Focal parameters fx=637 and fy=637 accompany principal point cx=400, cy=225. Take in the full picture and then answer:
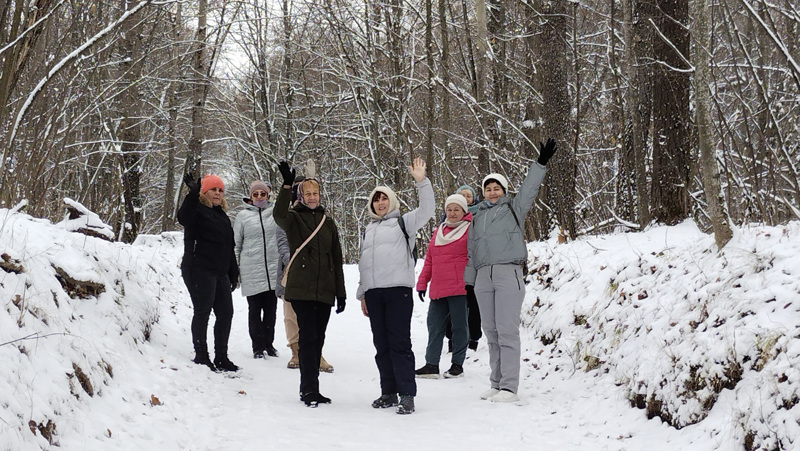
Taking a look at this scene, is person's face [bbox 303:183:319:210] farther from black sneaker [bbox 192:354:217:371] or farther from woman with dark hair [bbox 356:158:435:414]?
black sneaker [bbox 192:354:217:371]

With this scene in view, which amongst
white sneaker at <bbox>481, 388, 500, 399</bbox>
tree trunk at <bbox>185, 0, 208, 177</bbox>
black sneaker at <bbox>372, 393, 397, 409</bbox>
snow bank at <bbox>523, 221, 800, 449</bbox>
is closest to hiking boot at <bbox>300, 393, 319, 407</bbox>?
black sneaker at <bbox>372, 393, 397, 409</bbox>

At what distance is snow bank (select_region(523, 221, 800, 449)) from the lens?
375 centimetres

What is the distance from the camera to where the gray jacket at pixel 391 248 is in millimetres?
5539

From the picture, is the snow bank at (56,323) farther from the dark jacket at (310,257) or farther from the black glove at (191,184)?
the dark jacket at (310,257)

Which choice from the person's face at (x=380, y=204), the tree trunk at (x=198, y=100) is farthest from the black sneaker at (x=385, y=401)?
the tree trunk at (x=198, y=100)

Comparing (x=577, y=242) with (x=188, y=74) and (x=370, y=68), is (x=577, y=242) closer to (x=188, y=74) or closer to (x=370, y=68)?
(x=370, y=68)

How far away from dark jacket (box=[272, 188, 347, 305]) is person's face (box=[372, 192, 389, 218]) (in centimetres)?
52

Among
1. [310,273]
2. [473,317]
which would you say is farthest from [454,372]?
[310,273]

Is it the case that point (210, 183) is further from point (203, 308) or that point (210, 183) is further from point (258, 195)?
point (203, 308)

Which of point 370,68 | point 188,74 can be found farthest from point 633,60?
point 188,74

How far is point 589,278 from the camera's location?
7258 mm

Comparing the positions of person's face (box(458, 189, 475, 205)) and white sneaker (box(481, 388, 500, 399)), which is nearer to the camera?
white sneaker (box(481, 388, 500, 399))

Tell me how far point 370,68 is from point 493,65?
5788 millimetres

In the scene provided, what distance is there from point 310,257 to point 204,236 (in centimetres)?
139
